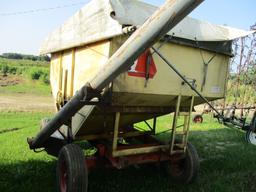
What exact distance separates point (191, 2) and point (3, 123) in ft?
33.2

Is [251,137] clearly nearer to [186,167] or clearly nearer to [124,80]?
[186,167]

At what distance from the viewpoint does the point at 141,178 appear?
557 centimetres

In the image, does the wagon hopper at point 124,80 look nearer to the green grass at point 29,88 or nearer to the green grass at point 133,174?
the green grass at point 133,174

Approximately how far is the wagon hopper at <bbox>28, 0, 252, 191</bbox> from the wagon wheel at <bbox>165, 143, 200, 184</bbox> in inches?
0.7

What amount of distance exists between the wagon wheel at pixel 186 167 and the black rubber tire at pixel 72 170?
193cm

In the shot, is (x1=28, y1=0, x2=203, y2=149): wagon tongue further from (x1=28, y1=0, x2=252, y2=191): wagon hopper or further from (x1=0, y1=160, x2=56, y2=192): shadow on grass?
(x1=0, y1=160, x2=56, y2=192): shadow on grass

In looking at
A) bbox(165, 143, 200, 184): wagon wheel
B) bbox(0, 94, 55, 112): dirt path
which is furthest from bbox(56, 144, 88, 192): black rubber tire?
bbox(0, 94, 55, 112): dirt path

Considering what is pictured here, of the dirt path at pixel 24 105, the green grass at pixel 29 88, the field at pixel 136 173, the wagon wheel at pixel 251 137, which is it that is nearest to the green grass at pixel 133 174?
the field at pixel 136 173

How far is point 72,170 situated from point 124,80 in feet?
4.40

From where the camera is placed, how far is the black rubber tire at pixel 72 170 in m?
4.12

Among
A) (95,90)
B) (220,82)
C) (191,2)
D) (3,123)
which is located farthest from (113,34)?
(3,123)

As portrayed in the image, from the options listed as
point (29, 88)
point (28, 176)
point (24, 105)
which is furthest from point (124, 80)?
point (29, 88)

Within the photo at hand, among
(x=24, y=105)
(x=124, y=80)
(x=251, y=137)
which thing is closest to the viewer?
(x=124, y=80)

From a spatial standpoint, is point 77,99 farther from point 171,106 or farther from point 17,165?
point 17,165
